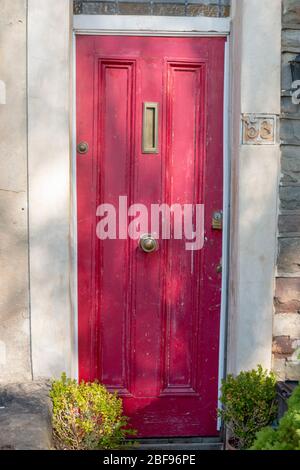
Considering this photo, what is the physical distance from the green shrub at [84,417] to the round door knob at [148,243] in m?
0.83

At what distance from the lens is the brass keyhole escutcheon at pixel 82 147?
3533mm

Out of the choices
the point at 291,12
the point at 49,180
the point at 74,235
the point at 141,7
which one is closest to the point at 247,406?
the point at 74,235

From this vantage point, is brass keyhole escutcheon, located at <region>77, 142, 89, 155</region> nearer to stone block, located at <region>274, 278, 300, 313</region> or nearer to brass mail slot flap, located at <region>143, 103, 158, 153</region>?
brass mail slot flap, located at <region>143, 103, 158, 153</region>

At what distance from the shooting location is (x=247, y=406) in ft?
10.7

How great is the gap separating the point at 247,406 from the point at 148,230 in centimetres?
115

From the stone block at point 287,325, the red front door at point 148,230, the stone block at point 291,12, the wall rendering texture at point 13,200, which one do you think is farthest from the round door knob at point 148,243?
the stone block at point 291,12

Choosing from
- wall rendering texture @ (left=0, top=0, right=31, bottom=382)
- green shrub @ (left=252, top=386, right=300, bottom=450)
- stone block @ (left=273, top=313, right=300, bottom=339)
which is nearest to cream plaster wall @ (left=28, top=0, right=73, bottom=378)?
wall rendering texture @ (left=0, top=0, right=31, bottom=382)

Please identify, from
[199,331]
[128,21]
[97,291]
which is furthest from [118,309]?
[128,21]

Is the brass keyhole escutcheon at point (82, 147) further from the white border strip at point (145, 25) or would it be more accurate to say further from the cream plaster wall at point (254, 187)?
the cream plaster wall at point (254, 187)

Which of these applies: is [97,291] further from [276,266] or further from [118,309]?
[276,266]

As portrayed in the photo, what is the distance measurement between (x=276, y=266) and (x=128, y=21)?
166 cm

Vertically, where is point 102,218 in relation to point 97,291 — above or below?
above

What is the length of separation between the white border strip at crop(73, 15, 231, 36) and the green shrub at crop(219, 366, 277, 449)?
2017mm

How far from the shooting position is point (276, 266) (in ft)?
11.3
